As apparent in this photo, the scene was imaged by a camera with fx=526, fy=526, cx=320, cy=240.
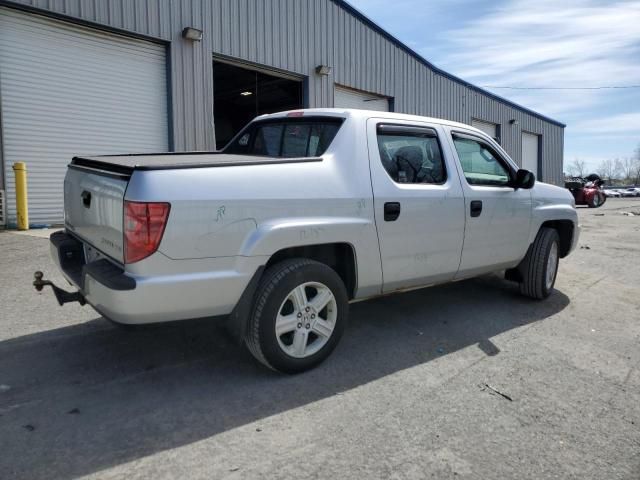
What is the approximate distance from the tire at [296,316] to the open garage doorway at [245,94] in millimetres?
10563

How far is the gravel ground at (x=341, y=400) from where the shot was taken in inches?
99.3

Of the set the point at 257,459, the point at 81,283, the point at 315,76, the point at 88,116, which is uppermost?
the point at 315,76

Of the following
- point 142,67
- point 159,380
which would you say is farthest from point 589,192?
point 159,380

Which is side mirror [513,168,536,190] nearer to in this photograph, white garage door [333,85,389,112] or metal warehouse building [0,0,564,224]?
metal warehouse building [0,0,564,224]

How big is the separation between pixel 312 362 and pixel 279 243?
887 mm

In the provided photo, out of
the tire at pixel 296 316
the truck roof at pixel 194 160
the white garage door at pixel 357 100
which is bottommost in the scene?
the tire at pixel 296 316

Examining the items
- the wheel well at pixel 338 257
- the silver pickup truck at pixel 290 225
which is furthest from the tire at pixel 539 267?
the wheel well at pixel 338 257

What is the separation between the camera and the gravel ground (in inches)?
99.3

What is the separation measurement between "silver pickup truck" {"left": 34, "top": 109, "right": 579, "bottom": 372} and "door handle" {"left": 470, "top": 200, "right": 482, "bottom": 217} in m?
0.02

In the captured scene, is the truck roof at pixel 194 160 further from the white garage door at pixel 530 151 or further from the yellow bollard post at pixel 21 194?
the white garage door at pixel 530 151

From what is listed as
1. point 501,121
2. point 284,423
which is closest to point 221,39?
point 284,423

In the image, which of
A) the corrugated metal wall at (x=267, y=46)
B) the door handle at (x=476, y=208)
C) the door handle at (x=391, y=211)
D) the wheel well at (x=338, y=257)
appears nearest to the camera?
the wheel well at (x=338, y=257)

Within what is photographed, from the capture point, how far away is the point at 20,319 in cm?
459

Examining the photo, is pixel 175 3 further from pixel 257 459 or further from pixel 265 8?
pixel 257 459
